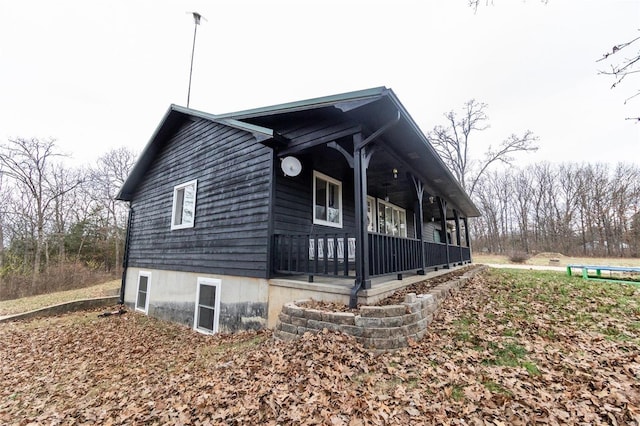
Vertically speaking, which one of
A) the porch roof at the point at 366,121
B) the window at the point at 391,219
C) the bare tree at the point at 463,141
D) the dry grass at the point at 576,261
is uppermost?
the bare tree at the point at 463,141

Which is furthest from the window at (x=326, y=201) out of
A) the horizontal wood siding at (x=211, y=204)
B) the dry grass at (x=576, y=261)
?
the dry grass at (x=576, y=261)

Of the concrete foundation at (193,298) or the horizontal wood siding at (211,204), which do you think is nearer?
the concrete foundation at (193,298)

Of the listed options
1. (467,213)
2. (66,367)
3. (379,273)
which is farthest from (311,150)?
(467,213)

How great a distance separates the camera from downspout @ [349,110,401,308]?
14.3 ft

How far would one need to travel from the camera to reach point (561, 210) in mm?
27031

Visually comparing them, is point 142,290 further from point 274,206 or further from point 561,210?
point 561,210

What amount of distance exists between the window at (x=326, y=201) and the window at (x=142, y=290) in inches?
257

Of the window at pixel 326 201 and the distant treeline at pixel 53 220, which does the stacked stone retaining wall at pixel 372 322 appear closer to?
the window at pixel 326 201

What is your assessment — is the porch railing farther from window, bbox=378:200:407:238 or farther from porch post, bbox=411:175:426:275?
window, bbox=378:200:407:238

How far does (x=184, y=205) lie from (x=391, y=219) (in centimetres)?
800

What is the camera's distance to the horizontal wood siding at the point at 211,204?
6043mm

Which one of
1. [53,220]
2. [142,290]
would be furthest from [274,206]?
[53,220]

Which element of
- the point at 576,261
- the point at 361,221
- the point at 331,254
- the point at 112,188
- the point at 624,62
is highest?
the point at 112,188

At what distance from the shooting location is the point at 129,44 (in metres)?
11.4
